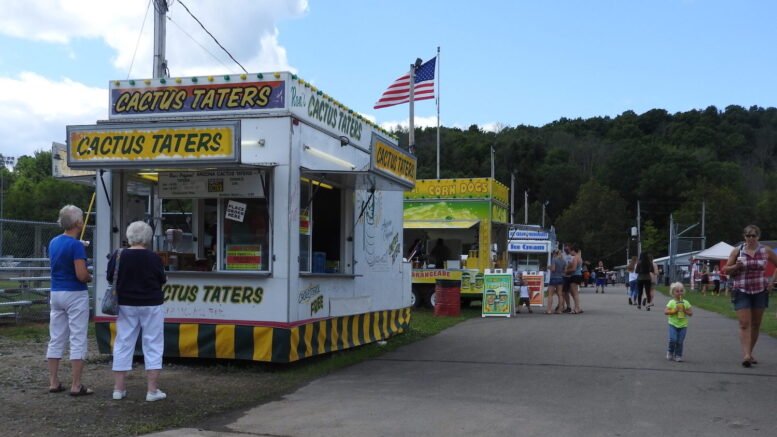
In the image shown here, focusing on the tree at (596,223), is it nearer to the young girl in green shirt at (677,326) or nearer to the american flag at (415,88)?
the american flag at (415,88)

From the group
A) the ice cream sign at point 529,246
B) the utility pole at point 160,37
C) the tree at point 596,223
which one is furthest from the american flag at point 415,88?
the tree at point 596,223

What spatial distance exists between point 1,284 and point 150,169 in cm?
719

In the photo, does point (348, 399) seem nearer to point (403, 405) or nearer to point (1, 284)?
point (403, 405)

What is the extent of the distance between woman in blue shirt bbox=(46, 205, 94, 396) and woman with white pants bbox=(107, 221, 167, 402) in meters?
0.37

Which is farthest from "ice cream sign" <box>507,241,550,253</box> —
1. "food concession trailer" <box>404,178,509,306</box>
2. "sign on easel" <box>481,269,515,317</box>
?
"sign on easel" <box>481,269,515,317</box>

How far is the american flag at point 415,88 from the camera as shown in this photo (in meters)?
20.0

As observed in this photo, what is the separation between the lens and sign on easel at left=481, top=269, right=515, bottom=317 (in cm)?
1845

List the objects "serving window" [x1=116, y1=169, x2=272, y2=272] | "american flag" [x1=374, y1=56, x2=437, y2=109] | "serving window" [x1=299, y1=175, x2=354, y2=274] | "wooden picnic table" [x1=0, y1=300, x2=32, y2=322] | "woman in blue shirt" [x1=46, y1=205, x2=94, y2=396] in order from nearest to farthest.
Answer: "woman in blue shirt" [x1=46, y1=205, x2=94, y2=396]
"serving window" [x1=116, y1=169, x2=272, y2=272]
"serving window" [x1=299, y1=175, x2=354, y2=274]
"wooden picnic table" [x1=0, y1=300, x2=32, y2=322]
"american flag" [x1=374, y1=56, x2=437, y2=109]

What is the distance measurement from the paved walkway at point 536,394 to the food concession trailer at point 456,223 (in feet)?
26.3

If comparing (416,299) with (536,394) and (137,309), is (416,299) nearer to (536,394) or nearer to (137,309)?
(536,394)

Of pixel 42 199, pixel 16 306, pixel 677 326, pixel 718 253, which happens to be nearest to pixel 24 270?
pixel 16 306

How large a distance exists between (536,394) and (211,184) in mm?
4749

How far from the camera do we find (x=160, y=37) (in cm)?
1296

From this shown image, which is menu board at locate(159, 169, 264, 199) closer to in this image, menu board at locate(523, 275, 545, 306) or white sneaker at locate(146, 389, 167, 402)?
white sneaker at locate(146, 389, 167, 402)
